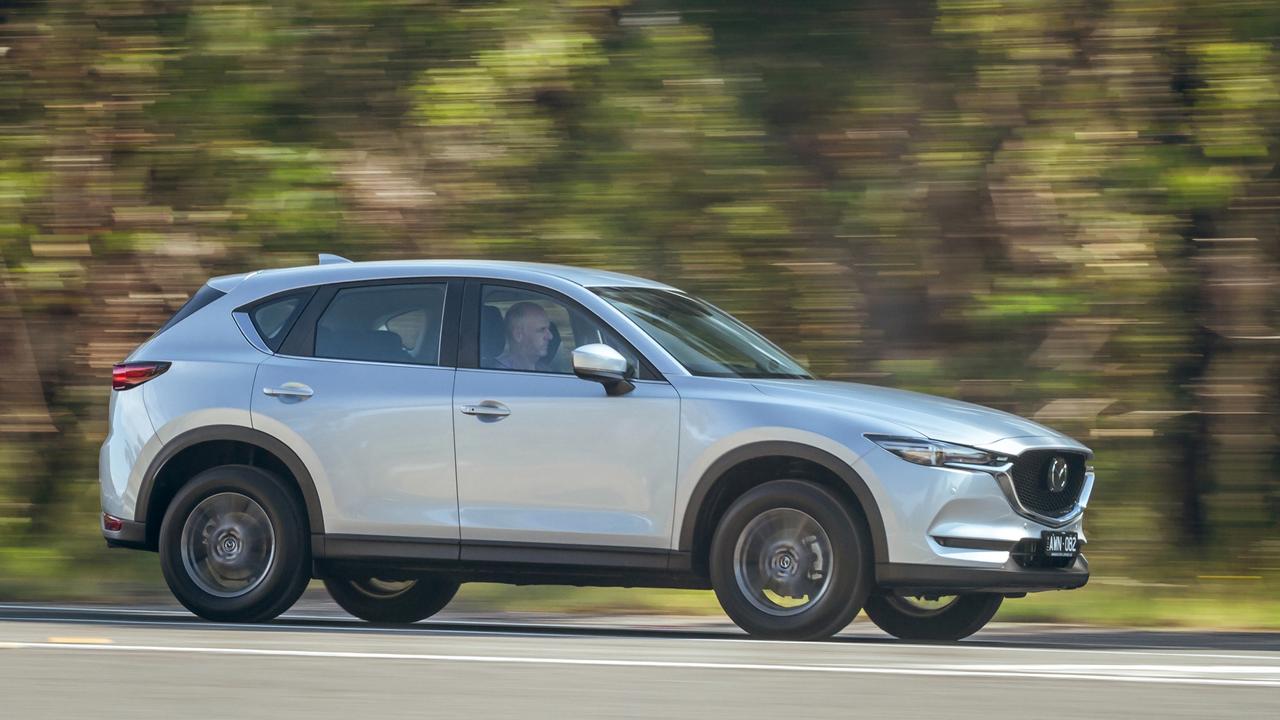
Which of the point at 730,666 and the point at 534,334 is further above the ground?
the point at 534,334

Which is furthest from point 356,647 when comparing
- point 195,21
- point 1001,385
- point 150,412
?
point 195,21

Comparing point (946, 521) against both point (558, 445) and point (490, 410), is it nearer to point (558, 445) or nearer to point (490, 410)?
point (558, 445)

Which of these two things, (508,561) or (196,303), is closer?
(508,561)

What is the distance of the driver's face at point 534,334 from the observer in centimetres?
831

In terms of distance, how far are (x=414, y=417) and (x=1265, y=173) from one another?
566 cm

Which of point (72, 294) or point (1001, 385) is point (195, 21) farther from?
point (1001, 385)

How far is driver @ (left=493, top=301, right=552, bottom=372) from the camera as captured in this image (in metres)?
8.29

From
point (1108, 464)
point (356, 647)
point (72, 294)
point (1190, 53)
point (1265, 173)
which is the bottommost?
point (356, 647)

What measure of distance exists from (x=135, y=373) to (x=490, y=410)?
1.86m

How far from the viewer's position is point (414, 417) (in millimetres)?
8266

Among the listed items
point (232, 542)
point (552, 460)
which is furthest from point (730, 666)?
point (232, 542)

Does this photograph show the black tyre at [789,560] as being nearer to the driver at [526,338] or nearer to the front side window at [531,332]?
the front side window at [531,332]

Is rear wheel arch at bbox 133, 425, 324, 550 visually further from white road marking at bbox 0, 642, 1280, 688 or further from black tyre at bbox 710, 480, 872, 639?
black tyre at bbox 710, 480, 872, 639

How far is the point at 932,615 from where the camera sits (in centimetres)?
878
